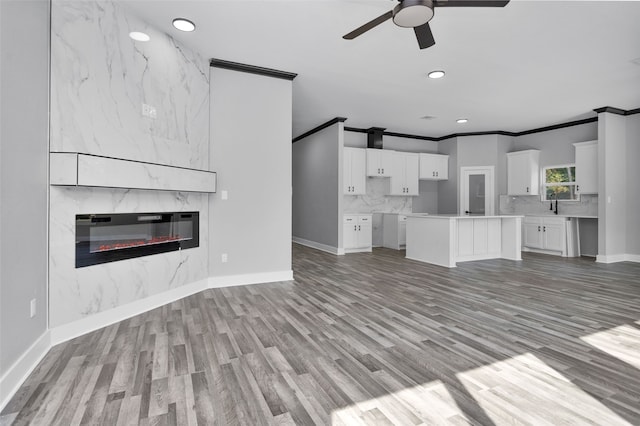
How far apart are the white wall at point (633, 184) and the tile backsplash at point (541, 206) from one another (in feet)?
1.78

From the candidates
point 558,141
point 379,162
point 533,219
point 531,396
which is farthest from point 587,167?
point 531,396

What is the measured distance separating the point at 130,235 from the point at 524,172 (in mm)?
8026

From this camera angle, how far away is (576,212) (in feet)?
22.7

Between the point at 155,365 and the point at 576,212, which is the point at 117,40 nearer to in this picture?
the point at 155,365

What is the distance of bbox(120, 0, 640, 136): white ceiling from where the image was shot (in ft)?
9.93

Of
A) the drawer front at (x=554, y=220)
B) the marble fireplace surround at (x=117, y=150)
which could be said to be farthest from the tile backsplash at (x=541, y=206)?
the marble fireplace surround at (x=117, y=150)

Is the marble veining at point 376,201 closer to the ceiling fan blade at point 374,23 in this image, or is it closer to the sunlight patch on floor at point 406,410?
the ceiling fan blade at point 374,23

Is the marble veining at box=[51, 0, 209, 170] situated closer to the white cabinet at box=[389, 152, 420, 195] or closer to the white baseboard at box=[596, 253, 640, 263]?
the white cabinet at box=[389, 152, 420, 195]

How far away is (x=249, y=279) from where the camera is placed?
13.9 ft

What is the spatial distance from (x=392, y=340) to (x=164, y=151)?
2896 millimetres

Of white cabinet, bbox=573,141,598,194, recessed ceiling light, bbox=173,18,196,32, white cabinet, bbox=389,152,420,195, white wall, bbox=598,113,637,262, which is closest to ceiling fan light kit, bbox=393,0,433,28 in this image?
recessed ceiling light, bbox=173,18,196,32

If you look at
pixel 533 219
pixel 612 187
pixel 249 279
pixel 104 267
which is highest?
pixel 612 187

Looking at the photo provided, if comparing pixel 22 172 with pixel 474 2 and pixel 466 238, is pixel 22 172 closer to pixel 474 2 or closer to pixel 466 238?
pixel 474 2

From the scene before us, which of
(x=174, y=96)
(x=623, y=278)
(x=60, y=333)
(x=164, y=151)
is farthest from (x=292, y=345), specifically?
(x=623, y=278)
